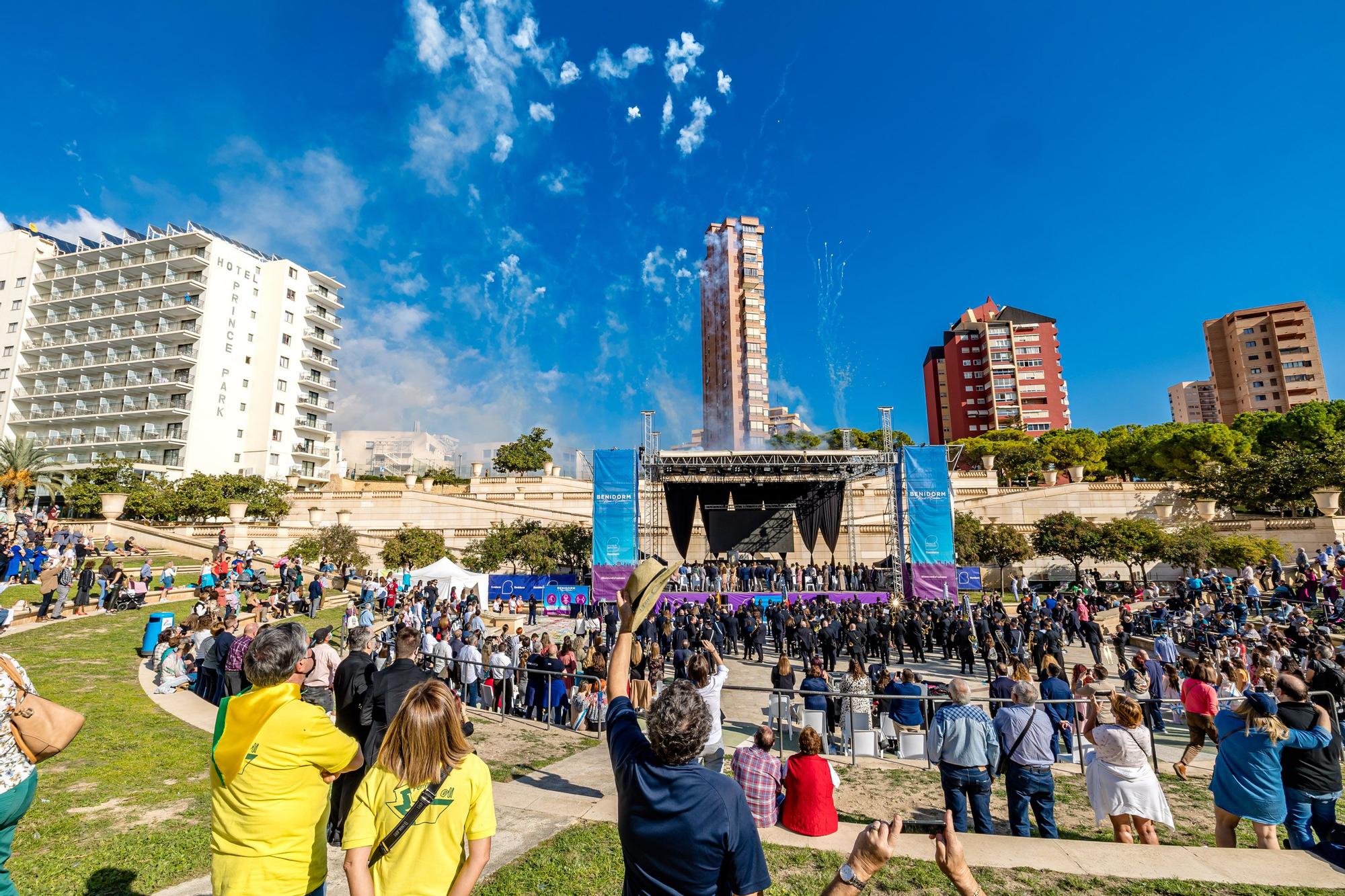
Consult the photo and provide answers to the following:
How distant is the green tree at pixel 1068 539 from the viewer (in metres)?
30.7

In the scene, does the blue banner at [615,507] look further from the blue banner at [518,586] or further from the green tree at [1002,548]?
the green tree at [1002,548]

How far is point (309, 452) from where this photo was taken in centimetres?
5850

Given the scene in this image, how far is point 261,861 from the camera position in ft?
8.29

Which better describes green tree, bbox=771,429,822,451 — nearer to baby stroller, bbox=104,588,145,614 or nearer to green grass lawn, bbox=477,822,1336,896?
baby stroller, bbox=104,588,145,614

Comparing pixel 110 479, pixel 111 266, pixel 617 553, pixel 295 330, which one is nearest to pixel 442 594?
pixel 617 553

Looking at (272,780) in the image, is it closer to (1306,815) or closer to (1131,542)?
(1306,815)

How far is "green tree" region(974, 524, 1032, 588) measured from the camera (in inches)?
1305

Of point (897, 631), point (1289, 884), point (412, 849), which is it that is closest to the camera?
point (412, 849)

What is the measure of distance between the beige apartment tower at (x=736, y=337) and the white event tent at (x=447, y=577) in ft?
169

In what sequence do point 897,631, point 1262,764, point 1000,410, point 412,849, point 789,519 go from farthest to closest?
1. point 1000,410
2. point 789,519
3. point 897,631
4. point 1262,764
5. point 412,849

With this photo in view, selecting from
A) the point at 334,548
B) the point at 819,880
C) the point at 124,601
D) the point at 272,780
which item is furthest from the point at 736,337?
the point at 272,780

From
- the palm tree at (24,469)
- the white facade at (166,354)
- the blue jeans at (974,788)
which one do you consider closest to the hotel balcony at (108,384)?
the white facade at (166,354)

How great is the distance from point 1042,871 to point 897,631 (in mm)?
14057

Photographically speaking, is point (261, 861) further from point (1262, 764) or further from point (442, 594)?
point (442, 594)
